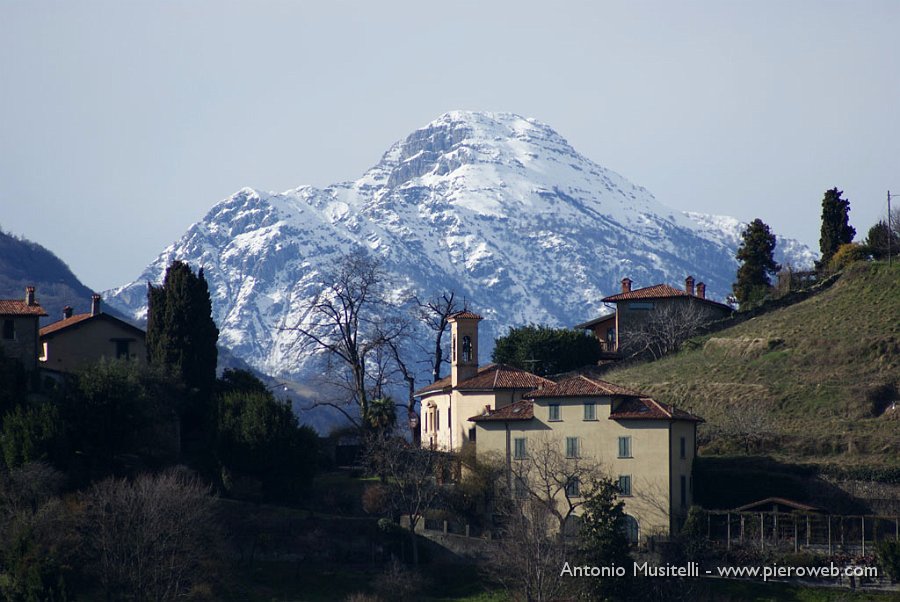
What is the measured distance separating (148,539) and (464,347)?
2461cm

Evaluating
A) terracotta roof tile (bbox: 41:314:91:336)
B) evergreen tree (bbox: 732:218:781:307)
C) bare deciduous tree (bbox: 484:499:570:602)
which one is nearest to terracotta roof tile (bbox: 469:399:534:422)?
bare deciduous tree (bbox: 484:499:570:602)

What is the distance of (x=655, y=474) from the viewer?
80500 mm

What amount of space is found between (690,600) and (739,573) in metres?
3.89

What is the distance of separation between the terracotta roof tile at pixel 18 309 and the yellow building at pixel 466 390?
74.0 ft

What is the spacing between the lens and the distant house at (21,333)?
88.1 m

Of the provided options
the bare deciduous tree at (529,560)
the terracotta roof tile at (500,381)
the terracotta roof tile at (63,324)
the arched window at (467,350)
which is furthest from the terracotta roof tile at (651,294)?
the bare deciduous tree at (529,560)

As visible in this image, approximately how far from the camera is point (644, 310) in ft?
381

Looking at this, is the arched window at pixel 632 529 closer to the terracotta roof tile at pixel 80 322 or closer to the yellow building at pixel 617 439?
the yellow building at pixel 617 439

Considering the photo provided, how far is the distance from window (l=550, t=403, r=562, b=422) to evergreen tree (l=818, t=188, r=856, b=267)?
147 feet

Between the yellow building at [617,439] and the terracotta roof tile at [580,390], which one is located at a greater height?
the terracotta roof tile at [580,390]

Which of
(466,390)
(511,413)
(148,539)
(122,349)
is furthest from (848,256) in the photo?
(148,539)

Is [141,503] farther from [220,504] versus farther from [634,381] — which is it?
[634,381]

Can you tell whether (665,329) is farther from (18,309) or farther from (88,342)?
(18,309)

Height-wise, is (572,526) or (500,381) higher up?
(500,381)
